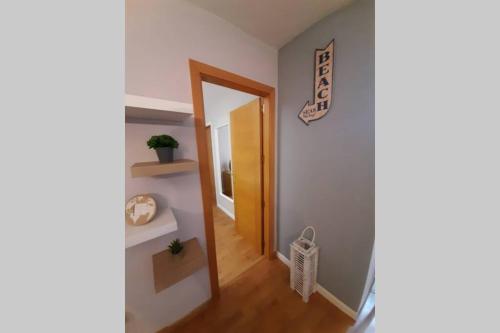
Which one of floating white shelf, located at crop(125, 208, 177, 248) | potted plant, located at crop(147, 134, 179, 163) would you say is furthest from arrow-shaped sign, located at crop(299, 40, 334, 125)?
floating white shelf, located at crop(125, 208, 177, 248)

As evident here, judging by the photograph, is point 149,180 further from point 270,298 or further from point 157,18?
point 270,298

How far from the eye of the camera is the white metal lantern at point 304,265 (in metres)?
1.17

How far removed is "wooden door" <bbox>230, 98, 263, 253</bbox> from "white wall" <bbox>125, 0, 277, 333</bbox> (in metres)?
0.50

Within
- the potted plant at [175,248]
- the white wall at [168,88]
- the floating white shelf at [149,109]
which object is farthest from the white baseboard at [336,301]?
the floating white shelf at [149,109]

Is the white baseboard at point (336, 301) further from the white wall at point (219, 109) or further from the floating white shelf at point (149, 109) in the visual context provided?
the floating white shelf at point (149, 109)

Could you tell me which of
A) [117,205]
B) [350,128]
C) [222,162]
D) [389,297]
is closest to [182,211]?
[117,205]

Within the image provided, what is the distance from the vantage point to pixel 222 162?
272 cm

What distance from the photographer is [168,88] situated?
2.73 feet

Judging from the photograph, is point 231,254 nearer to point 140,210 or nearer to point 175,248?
point 175,248

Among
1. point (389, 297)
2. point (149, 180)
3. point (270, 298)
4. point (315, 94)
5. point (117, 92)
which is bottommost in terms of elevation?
point (270, 298)

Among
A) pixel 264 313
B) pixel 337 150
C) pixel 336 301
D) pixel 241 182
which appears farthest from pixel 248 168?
pixel 336 301

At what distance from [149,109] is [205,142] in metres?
0.36

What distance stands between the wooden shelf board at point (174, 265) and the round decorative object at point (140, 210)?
323 mm

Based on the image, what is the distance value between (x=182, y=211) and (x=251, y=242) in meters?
1.19
